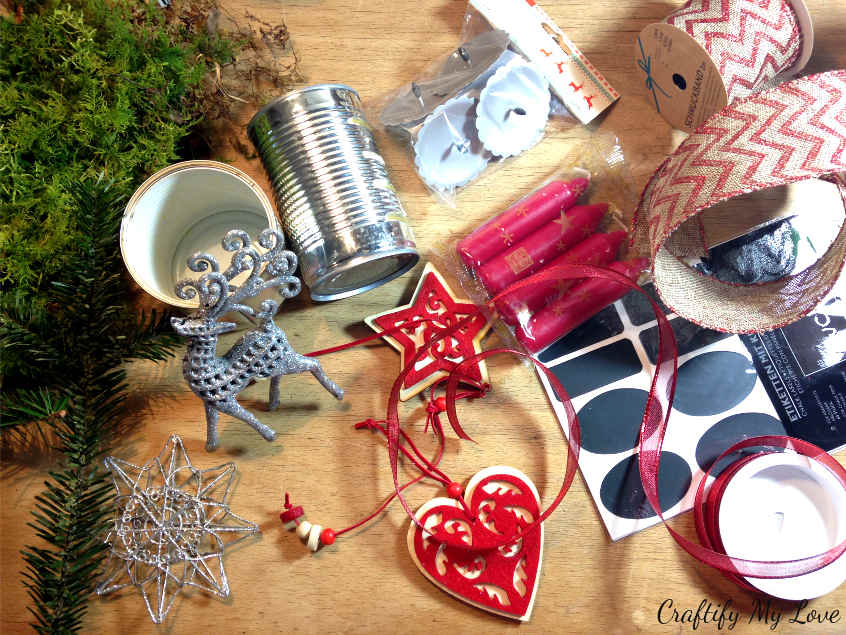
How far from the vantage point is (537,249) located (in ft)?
2.81

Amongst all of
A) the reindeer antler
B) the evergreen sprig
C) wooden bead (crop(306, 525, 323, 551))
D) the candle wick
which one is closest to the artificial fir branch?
the evergreen sprig

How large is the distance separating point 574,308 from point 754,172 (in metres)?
0.27

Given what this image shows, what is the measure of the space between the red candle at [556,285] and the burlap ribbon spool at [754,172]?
56 mm

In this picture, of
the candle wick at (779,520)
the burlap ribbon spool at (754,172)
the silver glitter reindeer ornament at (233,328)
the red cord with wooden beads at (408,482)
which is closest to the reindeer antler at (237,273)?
the silver glitter reindeer ornament at (233,328)

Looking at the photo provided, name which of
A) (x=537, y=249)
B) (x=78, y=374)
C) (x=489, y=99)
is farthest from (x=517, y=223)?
(x=78, y=374)

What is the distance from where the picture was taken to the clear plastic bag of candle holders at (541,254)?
2.78 feet

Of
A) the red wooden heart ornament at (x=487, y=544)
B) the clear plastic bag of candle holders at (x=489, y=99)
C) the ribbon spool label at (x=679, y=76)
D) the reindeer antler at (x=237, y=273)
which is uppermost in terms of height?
the ribbon spool label at (x=679, y=76)

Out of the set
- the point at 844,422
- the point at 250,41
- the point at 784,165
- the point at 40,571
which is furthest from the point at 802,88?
the point at 40,571

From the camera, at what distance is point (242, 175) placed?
2.44ft

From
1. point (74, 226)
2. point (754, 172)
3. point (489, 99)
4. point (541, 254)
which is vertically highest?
point (754, 172)

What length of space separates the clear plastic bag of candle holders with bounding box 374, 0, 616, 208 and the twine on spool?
0.37 feet

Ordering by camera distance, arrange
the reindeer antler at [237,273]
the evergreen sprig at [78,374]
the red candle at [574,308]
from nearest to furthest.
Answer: the reindeer antler at [237,273] → the evergreen sprig at [78,374] → the red candle at [574,308]

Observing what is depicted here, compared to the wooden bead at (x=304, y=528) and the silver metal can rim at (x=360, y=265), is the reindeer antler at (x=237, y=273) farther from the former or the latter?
the wooden bead at (x=304, y=528)

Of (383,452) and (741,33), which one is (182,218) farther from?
(741,33)
